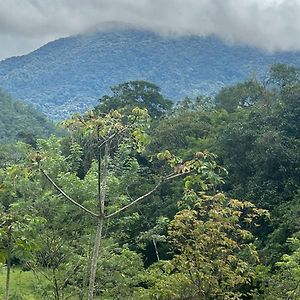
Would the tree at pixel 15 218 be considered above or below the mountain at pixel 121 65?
below

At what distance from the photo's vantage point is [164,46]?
157875 mm

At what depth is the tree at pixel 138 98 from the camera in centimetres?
3546

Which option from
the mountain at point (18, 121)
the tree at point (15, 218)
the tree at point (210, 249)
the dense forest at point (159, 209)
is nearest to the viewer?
the tree at point (15, 218)

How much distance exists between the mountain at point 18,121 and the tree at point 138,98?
19157 millimetres

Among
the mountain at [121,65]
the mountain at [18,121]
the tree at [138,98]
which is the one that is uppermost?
the mountain at [121,65]

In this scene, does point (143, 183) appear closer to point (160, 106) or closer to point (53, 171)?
point (53, 171)

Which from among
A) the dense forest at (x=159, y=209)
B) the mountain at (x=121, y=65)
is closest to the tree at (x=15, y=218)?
the dense forest at (x=159, y=209)

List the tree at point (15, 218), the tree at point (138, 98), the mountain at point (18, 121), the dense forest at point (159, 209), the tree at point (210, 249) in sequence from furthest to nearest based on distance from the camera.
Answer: the mountain at point (18, 121) < the tree at point (138, 98) < the tree at point (210, 249) < the dense forest at point (159, 209) < the tree at point (15, 218)

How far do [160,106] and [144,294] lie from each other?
29622 mm

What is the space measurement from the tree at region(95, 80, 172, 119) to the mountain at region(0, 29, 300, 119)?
81018 mm

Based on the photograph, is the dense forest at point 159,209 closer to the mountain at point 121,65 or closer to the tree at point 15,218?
the tree at point 15,218

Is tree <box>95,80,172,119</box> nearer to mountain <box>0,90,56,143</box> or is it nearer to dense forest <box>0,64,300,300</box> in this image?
dense forest <box>0,64,300,300</box>

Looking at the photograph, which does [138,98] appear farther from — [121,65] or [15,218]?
[121,65]

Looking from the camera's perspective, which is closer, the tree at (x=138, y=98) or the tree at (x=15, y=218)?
the tree at (x=15, y=218)
